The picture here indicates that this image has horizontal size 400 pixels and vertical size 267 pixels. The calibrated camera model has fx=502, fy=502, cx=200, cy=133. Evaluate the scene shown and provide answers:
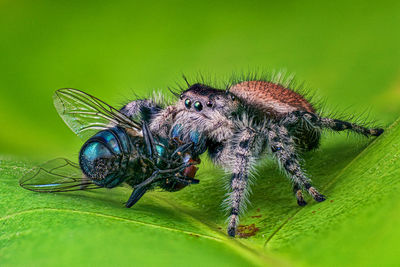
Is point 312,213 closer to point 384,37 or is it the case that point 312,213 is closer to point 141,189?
point 141,189

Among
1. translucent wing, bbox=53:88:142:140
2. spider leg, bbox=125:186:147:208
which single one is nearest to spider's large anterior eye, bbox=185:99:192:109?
translucent wing, bbox=53:88:142:140

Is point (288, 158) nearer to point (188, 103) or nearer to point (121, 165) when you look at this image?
point (188, 103)

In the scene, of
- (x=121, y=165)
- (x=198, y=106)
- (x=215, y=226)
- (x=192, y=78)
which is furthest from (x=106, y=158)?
(x=192, y=78)

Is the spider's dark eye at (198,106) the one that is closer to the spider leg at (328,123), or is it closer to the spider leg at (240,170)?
the spider leg at (240,170)

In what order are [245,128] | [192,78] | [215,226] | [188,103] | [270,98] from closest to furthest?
1. [215,226]
2. [245,128]
3. [188,103]
4. [270,98]
5. [192,78]

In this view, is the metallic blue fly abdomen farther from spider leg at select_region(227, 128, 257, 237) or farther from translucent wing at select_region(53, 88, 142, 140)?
spider leg at select_region(227, 128, 257, 237)

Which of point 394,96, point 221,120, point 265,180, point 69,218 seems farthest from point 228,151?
point 394,96
